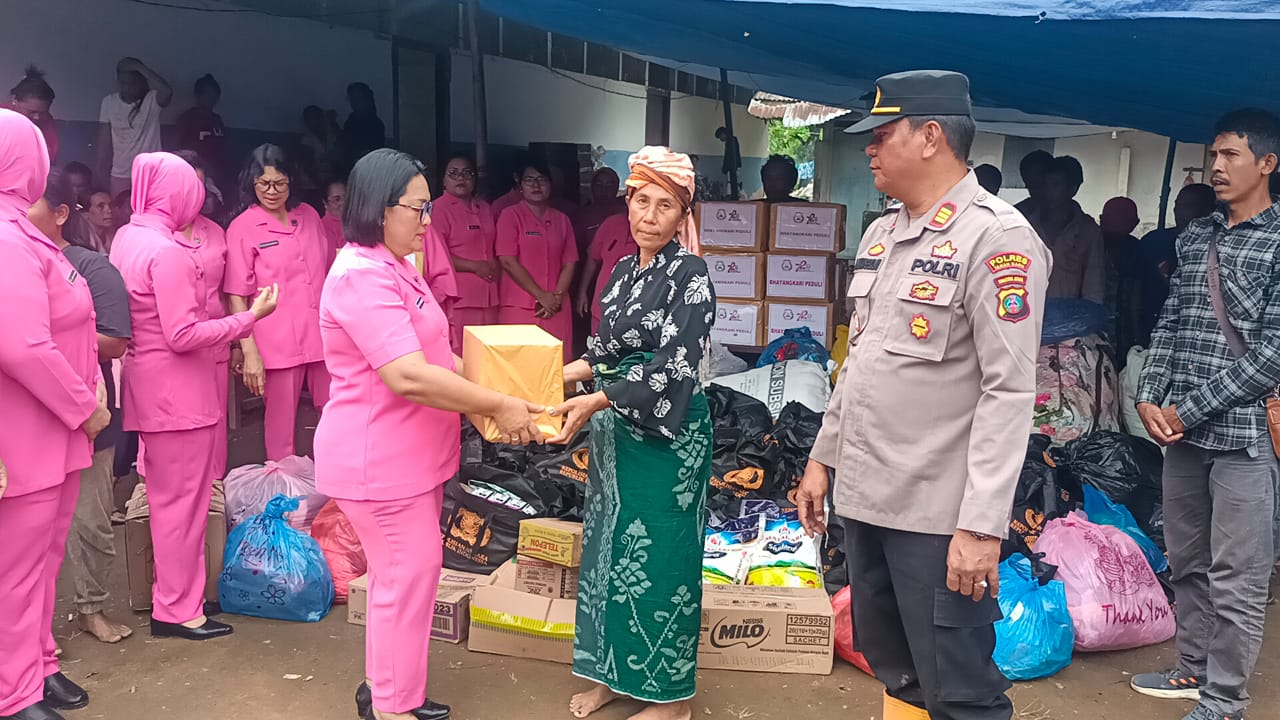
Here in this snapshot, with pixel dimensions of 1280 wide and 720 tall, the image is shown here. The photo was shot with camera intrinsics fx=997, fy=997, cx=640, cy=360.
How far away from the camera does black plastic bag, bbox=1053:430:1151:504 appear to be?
4789 millimetres

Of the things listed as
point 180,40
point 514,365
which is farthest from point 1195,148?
point 514,365

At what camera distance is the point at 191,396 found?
152 inches

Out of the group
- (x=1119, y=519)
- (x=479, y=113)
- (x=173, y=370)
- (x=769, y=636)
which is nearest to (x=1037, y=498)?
(x=1119, y=519)

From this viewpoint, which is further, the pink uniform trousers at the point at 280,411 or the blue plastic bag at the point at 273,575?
the pink uniform trousers at the point at 280,411

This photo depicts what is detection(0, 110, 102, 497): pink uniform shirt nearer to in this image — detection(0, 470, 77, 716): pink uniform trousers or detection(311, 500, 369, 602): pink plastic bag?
detection(0, 470, 77, 716): pink uniform trousers

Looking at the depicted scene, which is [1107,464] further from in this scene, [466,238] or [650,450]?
[466,238]

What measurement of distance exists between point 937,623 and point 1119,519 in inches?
108

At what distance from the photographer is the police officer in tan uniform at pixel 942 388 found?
224 centimetres

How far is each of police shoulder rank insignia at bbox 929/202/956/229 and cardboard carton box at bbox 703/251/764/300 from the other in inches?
179

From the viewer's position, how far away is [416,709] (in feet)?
11.0

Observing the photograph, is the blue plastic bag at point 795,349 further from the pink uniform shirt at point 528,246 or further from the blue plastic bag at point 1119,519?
the blue plastic bag at point 1119,519

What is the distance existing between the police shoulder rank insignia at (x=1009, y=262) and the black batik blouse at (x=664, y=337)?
104 cm

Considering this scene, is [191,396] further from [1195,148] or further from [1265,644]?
[1195,148]

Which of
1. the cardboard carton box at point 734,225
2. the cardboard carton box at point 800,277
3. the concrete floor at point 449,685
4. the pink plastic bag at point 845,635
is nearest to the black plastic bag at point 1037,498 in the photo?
the concrete floor at point 449,685
